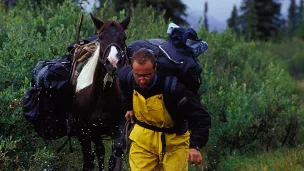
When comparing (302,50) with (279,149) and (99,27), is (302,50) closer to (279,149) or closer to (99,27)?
(279,149)

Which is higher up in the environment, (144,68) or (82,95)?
(144,68)

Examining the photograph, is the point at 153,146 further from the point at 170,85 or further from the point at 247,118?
the point at 247,118

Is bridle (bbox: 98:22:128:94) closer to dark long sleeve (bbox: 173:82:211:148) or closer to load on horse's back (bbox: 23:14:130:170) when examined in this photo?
load on horse's back (bbox: 23:14:130:170)

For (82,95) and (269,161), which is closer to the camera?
(82,95)

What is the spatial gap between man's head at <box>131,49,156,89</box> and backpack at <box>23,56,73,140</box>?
2.46 meters

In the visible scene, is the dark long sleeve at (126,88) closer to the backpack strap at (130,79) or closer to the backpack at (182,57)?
the backpack strap at (130,79)

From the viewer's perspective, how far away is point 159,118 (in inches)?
195

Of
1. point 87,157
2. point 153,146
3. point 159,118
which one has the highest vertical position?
point 159,118

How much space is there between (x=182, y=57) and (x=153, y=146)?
2.92 feet

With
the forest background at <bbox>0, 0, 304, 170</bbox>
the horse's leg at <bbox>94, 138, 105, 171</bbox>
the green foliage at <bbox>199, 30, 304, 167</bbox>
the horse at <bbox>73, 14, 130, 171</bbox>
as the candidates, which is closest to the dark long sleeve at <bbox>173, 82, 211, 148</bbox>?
the horse at <bbox>73, 14, 130, 171</bbox>

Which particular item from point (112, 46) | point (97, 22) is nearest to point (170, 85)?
point (112, 46)

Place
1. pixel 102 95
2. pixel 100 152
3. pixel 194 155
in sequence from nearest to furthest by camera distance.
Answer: pixel 194 155
pixel 102 95
pixel 100 152

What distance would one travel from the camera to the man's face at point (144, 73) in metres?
4.64

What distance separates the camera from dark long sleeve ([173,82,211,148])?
4.79m
